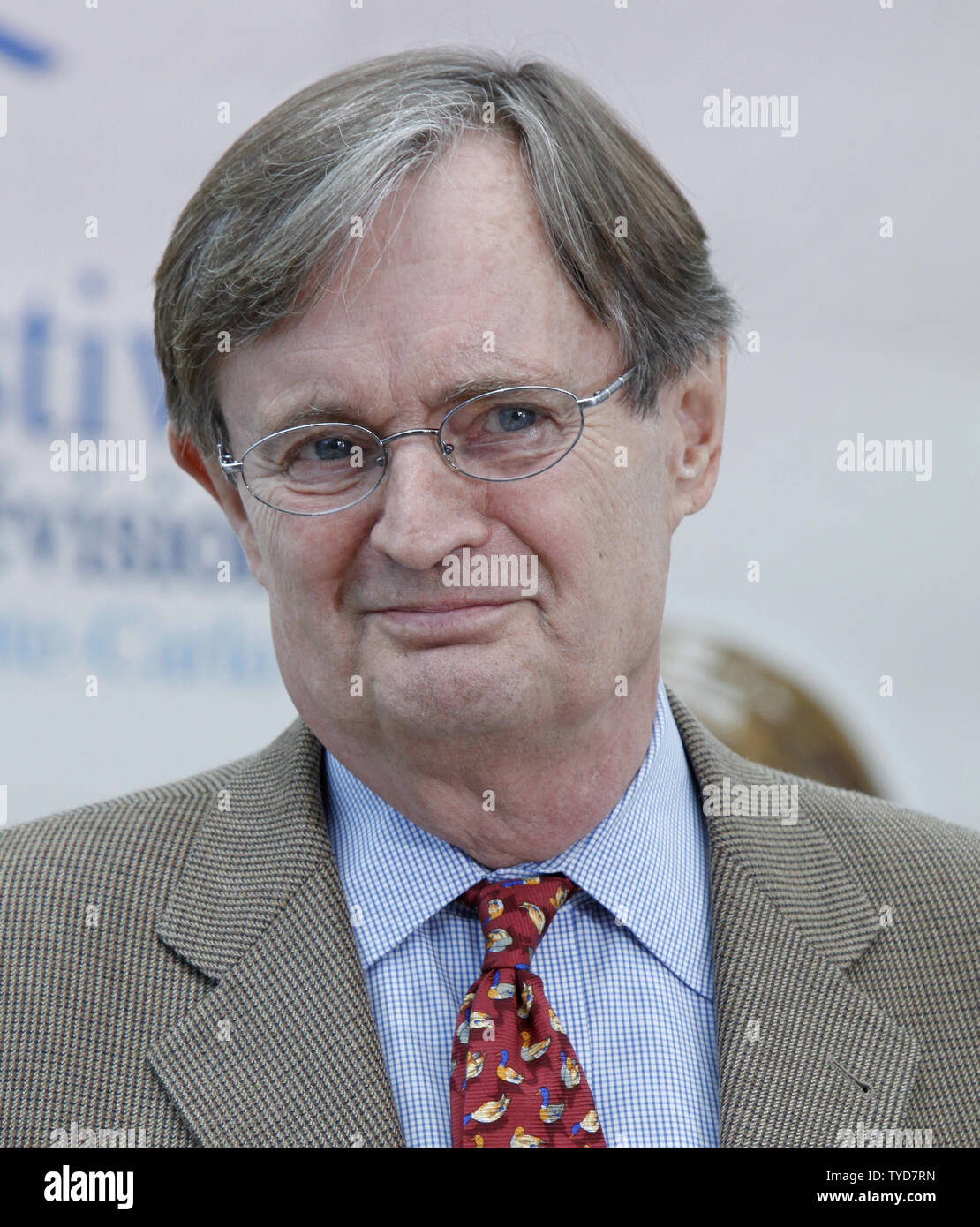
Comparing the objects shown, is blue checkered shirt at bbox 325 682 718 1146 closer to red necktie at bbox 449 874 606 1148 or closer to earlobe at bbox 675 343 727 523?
red necktie at bbox 449 874 606 1148

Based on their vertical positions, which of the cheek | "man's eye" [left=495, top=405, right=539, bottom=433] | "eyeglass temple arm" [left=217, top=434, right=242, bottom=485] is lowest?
the cheek

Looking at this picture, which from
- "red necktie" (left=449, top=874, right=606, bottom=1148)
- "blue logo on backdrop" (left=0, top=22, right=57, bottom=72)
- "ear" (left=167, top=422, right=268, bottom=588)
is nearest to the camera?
"red necktie" (left=449, top=874, right=606, bottom=1148)

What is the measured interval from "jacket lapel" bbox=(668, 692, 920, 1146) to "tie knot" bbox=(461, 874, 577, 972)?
0.23 m

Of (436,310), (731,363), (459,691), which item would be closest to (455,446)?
(436,310)

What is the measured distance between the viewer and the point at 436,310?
163cm

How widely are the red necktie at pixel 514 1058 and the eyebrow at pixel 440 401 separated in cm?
62

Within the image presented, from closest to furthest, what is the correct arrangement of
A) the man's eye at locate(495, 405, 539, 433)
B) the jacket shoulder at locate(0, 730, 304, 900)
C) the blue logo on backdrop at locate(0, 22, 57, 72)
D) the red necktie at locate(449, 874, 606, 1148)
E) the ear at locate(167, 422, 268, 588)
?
the red necktie at locate(449, 874, 606, 1148), the man's eye at locate(495, 405, 539, 433), the jacket shoulder at locate(0, 730, 304, 900), the ear at locate(167, 422, 268, 588), the blue logo on backdrop at locate(0, 22, 57, 72)

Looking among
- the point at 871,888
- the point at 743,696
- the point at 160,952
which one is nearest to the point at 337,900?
the point at 160,952

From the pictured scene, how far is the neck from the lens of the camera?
1.71 meters

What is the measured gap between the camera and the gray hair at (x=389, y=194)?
1683 millimetres

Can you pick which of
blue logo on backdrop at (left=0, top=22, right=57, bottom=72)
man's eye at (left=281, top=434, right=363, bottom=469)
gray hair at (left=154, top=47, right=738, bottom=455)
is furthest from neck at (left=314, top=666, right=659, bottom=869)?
blue logo on backdrop at (left=0, top=22, right=57, bottom=72)

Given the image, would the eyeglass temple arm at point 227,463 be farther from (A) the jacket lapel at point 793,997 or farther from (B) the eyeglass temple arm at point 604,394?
(A) the jacket lapel at point 793,997

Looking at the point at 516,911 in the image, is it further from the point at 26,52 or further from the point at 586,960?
the point at 26,52

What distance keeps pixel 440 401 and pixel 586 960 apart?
2.37ft
